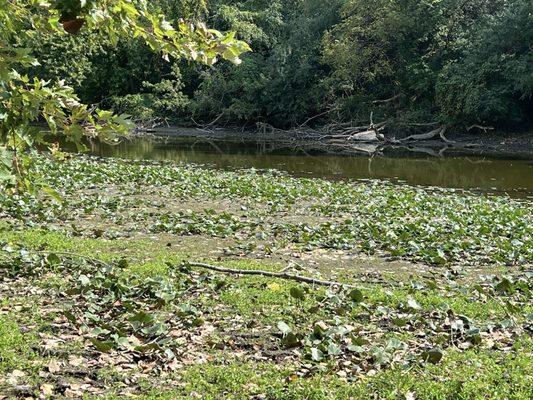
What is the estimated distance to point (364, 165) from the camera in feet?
83.9

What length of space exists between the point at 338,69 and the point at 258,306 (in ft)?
114

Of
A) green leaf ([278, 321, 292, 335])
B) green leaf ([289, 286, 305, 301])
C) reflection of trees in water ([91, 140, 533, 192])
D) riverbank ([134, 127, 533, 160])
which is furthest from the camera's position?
riverbank ([134, 127, 533, 160])

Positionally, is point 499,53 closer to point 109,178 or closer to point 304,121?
point 304,121

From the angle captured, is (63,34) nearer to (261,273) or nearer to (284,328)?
(284,328)

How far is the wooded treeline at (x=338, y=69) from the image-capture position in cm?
3385

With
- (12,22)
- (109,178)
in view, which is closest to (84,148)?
(12,22)

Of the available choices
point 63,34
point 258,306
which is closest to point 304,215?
point 258,306

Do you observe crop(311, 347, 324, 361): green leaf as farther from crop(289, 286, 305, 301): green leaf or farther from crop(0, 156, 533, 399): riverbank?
crop(289, 286, 305, 301): green leaf

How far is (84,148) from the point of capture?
4.04 metres

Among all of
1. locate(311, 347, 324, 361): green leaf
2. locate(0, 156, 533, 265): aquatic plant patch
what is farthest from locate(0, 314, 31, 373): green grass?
locate(311, 347, 324, 361): green leaf

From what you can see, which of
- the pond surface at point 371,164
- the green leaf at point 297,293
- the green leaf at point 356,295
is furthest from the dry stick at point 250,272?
the pond surface at point 371,164

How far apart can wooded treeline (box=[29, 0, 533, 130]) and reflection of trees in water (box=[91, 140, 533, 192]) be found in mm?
7372

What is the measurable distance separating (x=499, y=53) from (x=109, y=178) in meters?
25.8

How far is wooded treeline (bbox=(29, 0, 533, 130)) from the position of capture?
33853 mm
